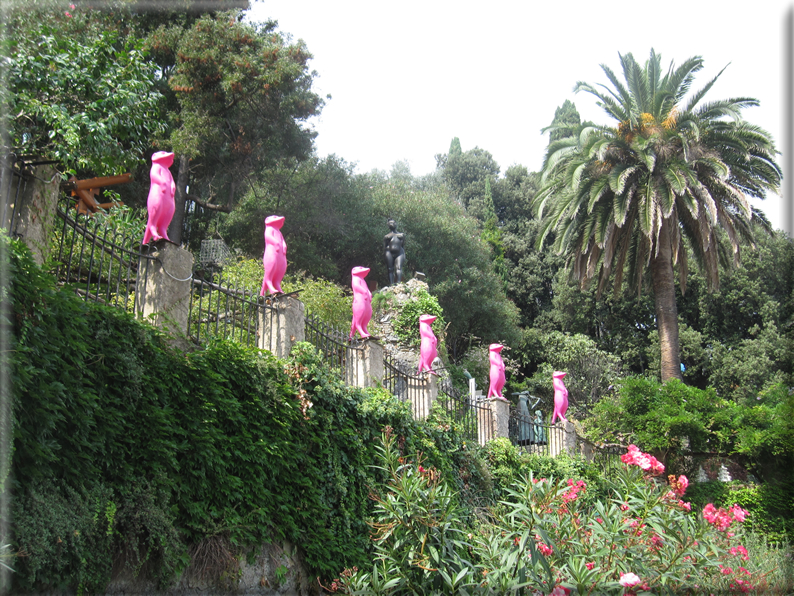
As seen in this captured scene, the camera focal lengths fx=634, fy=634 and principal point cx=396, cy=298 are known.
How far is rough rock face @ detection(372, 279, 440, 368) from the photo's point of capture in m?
17.3

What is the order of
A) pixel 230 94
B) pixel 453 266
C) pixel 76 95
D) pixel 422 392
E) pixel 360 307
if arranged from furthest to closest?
1. pixel 453 266
2. pixel 230 94
3. pixel 422 392
4. pixel 360 307
5. pixel 76 95

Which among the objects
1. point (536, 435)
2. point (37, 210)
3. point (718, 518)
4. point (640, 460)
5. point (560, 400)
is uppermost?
point (37, 210)

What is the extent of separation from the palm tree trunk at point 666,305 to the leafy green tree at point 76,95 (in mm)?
14414

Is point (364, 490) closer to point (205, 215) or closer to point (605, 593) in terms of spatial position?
point (605, 593)

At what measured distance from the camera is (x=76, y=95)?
8.80 meters

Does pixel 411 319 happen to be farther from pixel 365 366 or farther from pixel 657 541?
pixel 657 541

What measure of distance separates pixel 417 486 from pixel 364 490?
80.0 inches

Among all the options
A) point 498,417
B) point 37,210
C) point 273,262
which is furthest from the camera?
point 498,417

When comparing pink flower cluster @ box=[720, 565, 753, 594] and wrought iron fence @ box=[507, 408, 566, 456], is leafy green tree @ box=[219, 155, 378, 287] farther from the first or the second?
pink flower cluster @ box=[720, 565, 753, 594]

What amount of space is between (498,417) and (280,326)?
685 centimetres

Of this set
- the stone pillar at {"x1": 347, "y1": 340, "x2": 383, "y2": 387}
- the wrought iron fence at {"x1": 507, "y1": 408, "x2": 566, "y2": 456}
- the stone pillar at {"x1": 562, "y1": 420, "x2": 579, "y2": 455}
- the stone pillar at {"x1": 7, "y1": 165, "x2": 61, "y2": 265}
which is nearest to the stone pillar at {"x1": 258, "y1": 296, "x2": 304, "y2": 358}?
the stone pillar at {"x1": 347, "y1": 340, "x2": 383, "y2": 387}

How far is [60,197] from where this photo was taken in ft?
17.9

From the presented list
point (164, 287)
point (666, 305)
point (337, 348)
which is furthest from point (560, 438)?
point (164, 287)

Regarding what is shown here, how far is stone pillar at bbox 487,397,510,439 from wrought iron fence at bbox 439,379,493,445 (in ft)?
0.20
